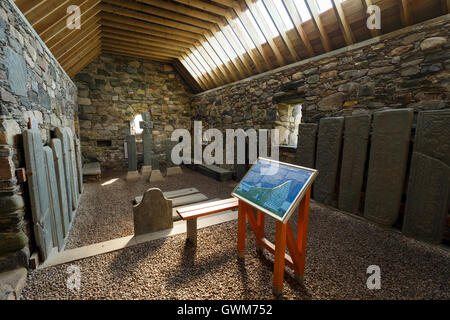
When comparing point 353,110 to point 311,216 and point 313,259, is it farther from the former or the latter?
point 313,259

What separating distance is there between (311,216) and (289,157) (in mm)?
1519

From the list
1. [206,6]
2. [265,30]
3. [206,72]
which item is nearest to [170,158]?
[206,72]

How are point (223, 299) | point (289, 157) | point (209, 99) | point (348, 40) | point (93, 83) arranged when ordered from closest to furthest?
point (223, 299) < point (348, 40) < point (289, 157) < point (93, 83) < point (209, 99)

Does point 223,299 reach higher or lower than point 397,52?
lower

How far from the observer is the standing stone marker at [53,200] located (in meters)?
2.24

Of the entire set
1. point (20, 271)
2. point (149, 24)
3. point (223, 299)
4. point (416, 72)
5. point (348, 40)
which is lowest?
point (223, 299)

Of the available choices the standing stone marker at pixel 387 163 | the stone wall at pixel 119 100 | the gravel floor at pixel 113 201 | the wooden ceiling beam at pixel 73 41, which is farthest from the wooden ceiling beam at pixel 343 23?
the stone wall at pixel 119 100

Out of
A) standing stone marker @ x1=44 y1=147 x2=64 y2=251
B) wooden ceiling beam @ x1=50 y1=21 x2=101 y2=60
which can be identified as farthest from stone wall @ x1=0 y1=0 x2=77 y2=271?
wooden ceiling beam @ x1=50 y1=21 x2=101 y2=60

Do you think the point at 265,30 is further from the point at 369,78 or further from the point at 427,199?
the point at 427,199

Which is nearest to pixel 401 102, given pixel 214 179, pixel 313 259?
pixel 313 259

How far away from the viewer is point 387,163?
2.77m

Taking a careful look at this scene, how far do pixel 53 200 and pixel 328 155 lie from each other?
401 cm

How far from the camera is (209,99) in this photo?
23.6 ft

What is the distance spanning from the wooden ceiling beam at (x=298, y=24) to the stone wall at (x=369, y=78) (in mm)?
229
